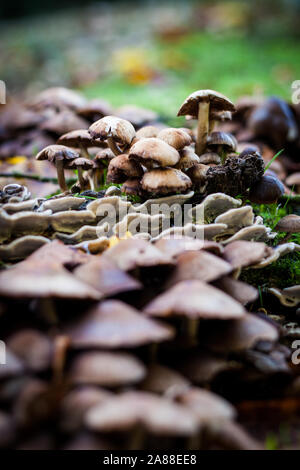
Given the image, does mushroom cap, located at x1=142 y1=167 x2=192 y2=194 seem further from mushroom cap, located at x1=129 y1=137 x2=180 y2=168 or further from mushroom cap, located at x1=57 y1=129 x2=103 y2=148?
mushroom cap, located at x1=57 y1=129 x2=103 y2=148

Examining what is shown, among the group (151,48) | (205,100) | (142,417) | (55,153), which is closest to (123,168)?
(55,153)

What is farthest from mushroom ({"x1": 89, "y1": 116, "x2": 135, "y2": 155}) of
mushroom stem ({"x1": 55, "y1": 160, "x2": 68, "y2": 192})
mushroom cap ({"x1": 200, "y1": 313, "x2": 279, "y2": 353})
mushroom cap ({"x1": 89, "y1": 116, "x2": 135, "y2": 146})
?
mushroom cap ({"x1": 200, "y1": 313, "x2": 279, "y2": 353})

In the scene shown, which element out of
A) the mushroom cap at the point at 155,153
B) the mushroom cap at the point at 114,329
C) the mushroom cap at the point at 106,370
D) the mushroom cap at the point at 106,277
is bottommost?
the mushroom cap at the point at 106,370

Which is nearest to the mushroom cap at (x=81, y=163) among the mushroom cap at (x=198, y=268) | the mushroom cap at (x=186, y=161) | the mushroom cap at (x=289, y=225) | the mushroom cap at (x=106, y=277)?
the mushroom cap at (x=186, y=161)

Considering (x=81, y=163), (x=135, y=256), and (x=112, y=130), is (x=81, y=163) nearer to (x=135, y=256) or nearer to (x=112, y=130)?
(x=112, y=130)

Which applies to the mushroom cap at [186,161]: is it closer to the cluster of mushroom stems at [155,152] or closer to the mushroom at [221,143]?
the cluster of mushroom stems at [155,152]
